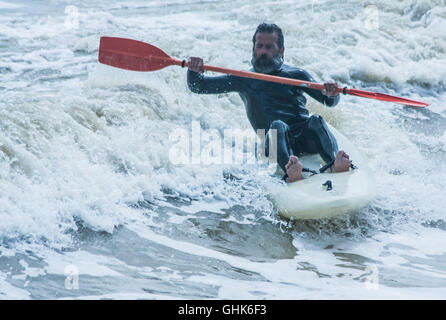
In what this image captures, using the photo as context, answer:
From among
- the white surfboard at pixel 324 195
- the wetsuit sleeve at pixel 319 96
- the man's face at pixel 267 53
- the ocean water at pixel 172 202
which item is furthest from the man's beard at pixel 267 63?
the white surfboard at pixel 324 195

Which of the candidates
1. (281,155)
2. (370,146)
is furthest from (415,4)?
(281,155)

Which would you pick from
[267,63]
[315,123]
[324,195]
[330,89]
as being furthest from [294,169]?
[267,63]

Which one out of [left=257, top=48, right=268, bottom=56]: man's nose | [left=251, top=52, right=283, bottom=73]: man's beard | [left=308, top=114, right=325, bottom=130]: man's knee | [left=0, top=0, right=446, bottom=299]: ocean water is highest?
[left=257, top=48, right=268, bottom=56]: man's nose

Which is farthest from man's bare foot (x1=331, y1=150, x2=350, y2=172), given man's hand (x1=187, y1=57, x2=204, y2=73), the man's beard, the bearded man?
man's hand (x1=187, y1=57, x2=204, y2=73)

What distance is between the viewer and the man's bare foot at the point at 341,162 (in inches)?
158

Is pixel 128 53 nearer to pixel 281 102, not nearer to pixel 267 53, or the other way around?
pixel 267 53

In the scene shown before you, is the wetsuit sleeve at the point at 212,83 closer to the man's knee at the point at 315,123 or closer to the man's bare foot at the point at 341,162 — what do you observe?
the man's knee at the point at 315,123

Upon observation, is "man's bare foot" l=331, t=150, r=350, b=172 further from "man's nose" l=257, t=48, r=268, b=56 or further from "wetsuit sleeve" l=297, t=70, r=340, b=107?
"man's nose" l=257, t=48, r=268, b=56

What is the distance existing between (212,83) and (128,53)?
83 centimetres

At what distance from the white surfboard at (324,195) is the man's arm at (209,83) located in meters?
0.93

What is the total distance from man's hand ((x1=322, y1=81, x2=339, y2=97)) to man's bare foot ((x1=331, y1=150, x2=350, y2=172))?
402 mm

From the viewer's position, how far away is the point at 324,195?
374 centimetres

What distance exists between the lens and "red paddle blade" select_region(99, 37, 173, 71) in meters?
4.72
